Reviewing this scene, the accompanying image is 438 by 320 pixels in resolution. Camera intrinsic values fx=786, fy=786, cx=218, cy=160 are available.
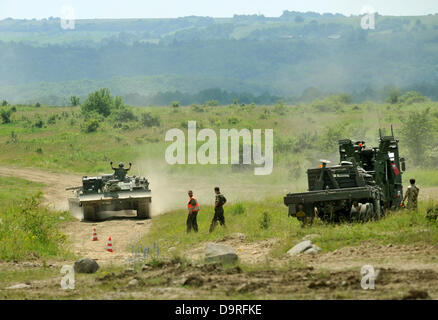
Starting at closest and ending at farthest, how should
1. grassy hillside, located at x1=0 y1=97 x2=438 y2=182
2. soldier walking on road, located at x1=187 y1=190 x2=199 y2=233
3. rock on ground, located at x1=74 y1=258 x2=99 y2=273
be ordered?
rock on ground, located at x1=74 y1=258 x2=99 y2=273
soldier walking on road, located at x1=187 y1=190 x2=199 y2=233
grassy hillside, located at x1=0 y1=97 x2=438 y2=182

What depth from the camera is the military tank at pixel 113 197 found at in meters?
25.8

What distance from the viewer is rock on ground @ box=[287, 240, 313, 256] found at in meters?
14.7

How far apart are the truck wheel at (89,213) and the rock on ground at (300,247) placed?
1252cm

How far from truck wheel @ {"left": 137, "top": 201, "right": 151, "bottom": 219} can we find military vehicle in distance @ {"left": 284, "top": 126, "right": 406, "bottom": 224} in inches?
319

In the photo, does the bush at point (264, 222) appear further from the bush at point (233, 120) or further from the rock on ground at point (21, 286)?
the bush at point (233, 120)

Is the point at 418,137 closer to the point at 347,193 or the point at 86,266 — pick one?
the point at 347,193

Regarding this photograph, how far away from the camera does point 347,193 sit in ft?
56.2

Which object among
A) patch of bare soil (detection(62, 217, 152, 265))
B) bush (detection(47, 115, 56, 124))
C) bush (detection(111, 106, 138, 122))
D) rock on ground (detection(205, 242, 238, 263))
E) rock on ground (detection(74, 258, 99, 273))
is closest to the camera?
rock on ground (detection(205, 242, 238, 263))

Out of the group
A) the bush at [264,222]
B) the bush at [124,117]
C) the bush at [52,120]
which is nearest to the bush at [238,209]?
the bush at [264,222]

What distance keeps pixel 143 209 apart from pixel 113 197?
1.12 meters

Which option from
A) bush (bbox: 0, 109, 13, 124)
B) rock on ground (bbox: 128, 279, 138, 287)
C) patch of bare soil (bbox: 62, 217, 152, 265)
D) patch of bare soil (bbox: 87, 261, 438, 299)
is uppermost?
bush (bbox: 0, 109, 13, 124)

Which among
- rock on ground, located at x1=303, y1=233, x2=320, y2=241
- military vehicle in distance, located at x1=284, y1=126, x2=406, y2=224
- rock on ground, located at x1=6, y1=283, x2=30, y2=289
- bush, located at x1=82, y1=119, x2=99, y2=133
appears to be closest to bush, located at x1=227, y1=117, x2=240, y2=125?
bush, located at x1=82, y1=119, x2=99, y2=133

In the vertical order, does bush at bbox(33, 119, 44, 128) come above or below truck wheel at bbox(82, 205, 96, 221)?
above

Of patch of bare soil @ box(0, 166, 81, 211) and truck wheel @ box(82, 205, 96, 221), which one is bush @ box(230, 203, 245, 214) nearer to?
truck wheel @ box(82, 205, 96, 221)
